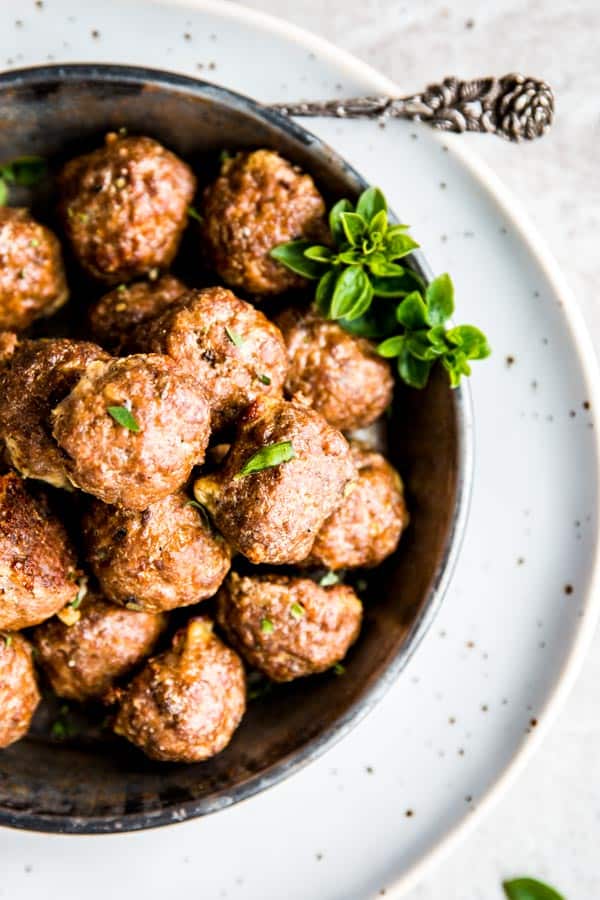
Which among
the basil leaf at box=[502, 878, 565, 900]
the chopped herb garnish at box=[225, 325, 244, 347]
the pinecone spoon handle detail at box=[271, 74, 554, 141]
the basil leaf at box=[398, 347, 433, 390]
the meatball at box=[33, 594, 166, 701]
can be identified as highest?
the pinecone spoon handle detail at box=[271, 74, 554, 141]

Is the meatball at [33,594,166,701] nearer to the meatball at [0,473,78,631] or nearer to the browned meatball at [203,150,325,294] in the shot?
the meatball at [0,473,78,631]

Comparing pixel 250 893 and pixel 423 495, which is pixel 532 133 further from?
pixel 250 893

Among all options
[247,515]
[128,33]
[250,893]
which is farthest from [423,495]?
[128,33]

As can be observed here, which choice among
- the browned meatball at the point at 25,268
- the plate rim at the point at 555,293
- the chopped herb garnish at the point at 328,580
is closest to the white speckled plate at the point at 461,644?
the plate rim at the point at 555,293

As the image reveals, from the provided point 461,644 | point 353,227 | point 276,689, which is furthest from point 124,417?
point 461,644

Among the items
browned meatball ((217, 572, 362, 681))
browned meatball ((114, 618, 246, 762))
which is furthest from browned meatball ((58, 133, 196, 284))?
browned meatball ((114, 618, 246, 762))

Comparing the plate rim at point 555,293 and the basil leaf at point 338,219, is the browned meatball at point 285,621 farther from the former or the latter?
the basil leaf at point 338,219
